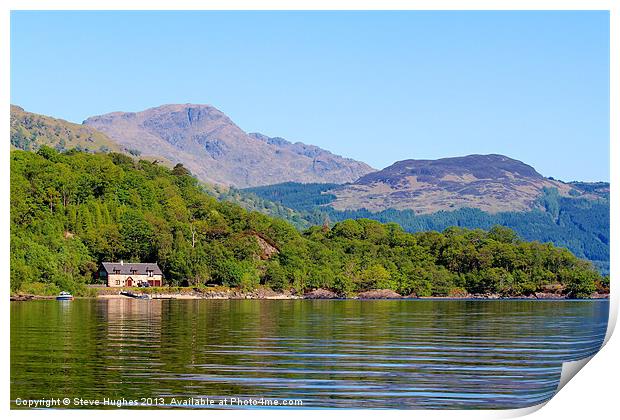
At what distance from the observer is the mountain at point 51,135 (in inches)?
2835

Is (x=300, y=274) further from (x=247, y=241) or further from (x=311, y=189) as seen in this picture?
(x=311, y=189)

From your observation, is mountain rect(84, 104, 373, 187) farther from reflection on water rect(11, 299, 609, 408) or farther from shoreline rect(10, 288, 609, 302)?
reflection on water rect(11, 299, 609, 408)

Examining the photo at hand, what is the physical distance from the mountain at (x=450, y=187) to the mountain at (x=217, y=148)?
14.6 feet

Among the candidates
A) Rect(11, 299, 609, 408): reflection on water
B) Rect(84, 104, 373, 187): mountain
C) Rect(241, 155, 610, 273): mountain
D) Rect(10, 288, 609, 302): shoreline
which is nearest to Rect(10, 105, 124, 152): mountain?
Rect(84, 104, 373, 187): mountain

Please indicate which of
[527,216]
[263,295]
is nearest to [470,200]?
[527,216]

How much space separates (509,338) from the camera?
15.4 meters

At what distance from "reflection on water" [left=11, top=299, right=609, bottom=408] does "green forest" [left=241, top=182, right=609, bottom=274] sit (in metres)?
3.26

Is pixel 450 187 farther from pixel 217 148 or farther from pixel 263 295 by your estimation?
pixel 263 295

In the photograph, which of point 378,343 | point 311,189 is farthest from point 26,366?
point 311,189

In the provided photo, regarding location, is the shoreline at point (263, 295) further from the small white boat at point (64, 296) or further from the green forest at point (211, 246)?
the green forest at point (211, 246)

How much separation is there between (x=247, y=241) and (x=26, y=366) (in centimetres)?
3651

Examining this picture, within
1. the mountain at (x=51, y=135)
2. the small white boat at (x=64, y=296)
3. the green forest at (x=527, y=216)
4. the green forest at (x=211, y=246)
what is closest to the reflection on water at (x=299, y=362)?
the green forest at (x=527, y=216)

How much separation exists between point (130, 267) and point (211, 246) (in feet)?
22.3

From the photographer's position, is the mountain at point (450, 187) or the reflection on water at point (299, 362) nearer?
the reflection on water at point (299, 362)
